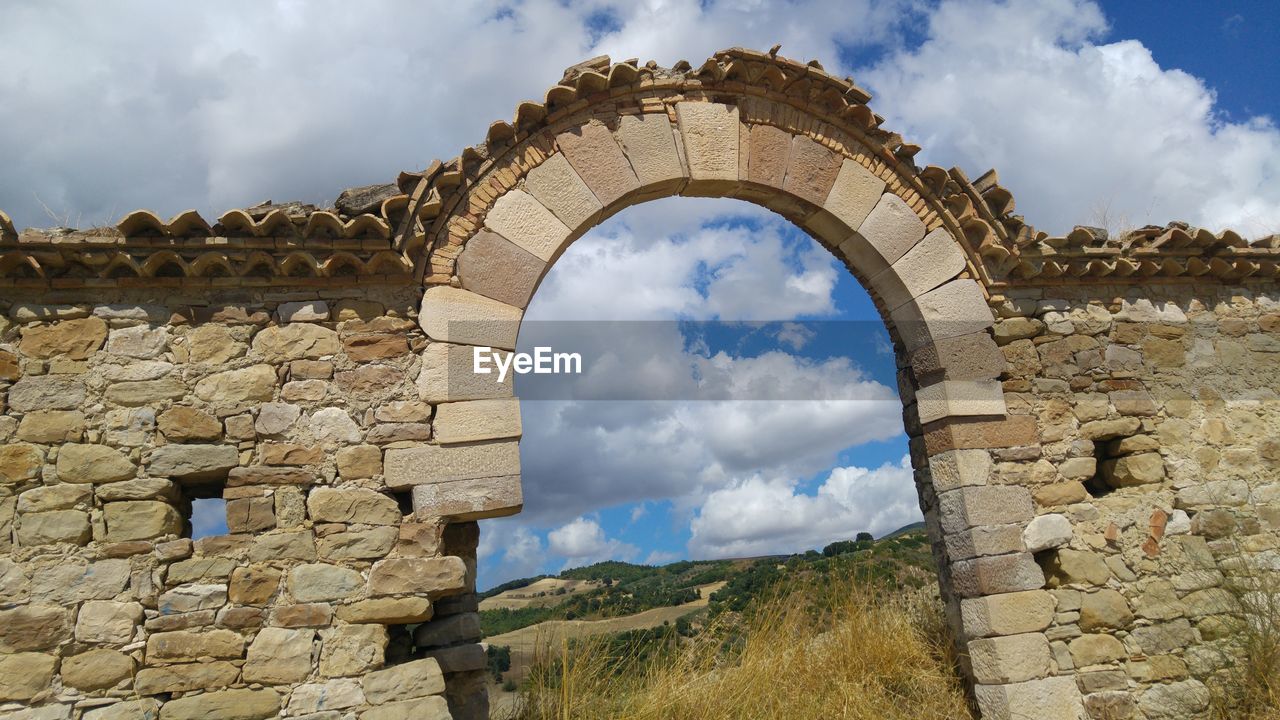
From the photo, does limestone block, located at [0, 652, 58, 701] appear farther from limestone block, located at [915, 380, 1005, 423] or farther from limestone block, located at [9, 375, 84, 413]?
limestone block, located at [915, 380, 1005, 423]

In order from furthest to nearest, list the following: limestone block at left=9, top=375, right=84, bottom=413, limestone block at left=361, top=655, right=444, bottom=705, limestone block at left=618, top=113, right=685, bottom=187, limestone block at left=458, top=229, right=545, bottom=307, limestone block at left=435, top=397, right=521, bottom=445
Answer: limestone block at left=618, top=113, right=685, bottom=187 → limestone block at left=458, top=229, right=545, bottom=307 → limestone block at left=435, top=397, right=521, bottom=445 → limestone block at left=9, top=375, right=84, bottom=413 → limestone block at left=361, top=655, right=444, bottom=705

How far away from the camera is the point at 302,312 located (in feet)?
15.3

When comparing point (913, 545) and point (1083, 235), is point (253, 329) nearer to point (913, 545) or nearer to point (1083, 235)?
point (1083, 235)

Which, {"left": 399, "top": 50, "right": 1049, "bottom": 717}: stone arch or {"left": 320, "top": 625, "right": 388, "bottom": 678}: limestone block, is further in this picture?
{"left": 399, "top": 50, "right": 1049, "bottom": 717}: stone arch

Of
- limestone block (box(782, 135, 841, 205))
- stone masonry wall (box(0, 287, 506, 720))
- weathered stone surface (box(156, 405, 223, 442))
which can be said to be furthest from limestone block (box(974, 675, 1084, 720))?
weathered stone surface (box(156, 405, 223, 442))

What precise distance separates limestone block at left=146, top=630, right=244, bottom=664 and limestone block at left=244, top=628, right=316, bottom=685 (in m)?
0.09

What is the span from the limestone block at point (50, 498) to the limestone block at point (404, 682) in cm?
176

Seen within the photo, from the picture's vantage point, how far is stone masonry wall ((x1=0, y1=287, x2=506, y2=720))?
4.07 meters

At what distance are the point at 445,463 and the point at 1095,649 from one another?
4167 mm

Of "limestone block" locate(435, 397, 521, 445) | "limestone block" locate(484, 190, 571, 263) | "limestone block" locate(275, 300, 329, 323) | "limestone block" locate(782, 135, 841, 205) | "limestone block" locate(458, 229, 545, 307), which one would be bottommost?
"limestone block" locate(435, 397, 521, 445)

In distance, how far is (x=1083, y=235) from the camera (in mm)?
5793

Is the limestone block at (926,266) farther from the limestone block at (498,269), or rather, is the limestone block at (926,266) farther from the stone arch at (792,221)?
the limestone block at (498,269)

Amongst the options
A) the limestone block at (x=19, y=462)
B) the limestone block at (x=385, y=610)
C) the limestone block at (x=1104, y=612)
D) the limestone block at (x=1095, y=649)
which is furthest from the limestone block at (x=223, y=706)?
the limestone block at (x=1104, y=612)

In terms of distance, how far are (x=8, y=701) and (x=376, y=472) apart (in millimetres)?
1974
